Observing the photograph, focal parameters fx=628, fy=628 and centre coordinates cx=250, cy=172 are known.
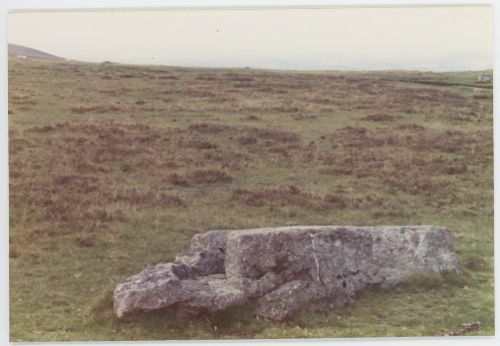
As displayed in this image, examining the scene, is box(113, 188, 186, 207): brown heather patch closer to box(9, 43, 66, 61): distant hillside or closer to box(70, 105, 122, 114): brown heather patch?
box(70, 105, 122, 114): brown heather patch

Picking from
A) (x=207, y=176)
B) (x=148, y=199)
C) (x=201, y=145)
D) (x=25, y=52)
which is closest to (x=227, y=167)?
(x=207, y=176)

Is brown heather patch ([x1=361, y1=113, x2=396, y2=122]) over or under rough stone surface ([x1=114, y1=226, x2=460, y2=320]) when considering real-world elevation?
over

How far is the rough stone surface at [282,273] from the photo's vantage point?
12.6 metres

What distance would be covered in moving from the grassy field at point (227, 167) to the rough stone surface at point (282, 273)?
25.9 inches

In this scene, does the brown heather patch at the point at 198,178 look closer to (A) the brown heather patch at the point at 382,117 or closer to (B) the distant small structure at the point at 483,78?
(A) the brown heather patch at the point at 382,117

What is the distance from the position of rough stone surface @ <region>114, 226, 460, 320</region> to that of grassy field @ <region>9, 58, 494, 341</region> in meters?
0.66

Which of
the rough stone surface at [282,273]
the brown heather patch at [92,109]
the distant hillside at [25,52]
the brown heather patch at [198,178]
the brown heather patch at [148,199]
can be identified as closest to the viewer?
the rough stone surface at [282,273]

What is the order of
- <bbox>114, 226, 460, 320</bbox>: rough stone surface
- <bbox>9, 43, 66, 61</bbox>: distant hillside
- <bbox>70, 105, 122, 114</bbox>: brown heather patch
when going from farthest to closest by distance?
<bbox>70, 105, 122, 114</bbox>: brown heather patch → <bbox>9, 43, 66, 61</bbox>: distant hillside → <bbox>114, 226, 460, 320</bbox>: rough stone surface

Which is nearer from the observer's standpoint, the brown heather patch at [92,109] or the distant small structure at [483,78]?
the distant small structure at [483,78]

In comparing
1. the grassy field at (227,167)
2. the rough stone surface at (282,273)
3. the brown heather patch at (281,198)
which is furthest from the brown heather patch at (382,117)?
the rough stone surface at (282,273)

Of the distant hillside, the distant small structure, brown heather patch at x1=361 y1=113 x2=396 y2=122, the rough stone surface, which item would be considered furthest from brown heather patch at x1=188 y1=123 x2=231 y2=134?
the distant small structure

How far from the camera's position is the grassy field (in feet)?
45.9

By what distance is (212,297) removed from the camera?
12.6 meters

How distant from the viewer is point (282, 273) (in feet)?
42.3
